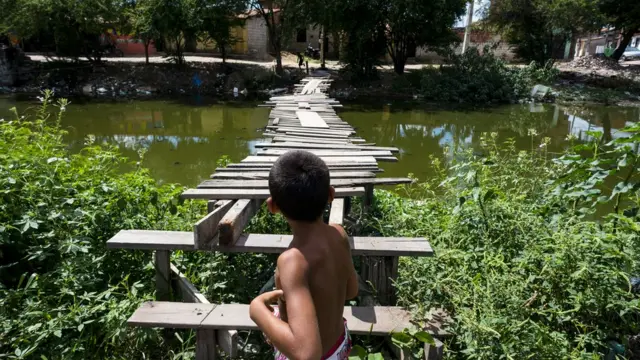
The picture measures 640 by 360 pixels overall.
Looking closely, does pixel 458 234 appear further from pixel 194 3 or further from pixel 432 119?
pixel 194 3

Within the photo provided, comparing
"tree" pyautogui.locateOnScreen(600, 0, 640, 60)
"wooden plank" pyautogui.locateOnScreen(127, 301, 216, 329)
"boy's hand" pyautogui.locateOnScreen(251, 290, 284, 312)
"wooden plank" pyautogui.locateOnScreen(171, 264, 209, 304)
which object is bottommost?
"wooden plank" pyautogui.locateOnScreen(171, 264, 209, 304)

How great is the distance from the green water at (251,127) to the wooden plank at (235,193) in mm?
3754

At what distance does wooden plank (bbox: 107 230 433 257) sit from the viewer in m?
2.14

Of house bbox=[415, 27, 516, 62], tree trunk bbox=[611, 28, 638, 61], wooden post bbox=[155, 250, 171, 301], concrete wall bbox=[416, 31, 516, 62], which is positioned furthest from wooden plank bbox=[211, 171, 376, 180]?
concrete wall bbox=[416, 31, 516, 62]

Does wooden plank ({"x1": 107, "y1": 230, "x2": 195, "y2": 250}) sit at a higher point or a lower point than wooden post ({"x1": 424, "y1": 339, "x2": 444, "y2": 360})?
higher

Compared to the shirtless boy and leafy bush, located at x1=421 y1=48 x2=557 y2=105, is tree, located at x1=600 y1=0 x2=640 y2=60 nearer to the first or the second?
leafy bush, located at x1=421 y1=48 x2=557 y2=105

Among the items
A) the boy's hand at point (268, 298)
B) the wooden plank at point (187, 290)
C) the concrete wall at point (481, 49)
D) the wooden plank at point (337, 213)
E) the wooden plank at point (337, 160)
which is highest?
the concrete wall at point (481, 49)

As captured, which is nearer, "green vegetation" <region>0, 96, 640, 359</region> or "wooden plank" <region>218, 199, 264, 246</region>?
"green vegetation" <region>0, 96, 640, 359</region>

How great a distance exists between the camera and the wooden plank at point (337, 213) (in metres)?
2.35

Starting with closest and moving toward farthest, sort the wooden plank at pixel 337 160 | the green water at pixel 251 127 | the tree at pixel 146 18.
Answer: the wooden plank at pixel 337 160 < the green water at pixel 251 127 < the tree at pixel 146 18

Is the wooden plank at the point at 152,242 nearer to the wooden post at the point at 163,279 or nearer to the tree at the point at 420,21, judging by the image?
the wooden post at the point at 163,279

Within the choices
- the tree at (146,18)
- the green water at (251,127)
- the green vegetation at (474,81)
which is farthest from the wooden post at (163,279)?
the tree at (146,18)

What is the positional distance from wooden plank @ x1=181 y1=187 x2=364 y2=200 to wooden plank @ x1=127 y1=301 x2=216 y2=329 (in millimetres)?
683

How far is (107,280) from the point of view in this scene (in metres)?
2.43
